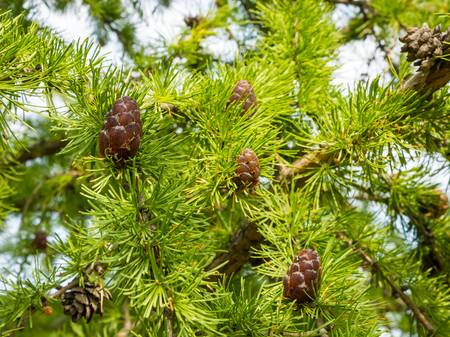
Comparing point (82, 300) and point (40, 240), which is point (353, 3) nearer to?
point (40, 240)

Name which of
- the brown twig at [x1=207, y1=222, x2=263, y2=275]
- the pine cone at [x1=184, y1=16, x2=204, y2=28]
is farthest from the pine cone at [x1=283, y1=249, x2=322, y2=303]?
the pine cone at [x1=184, y1=16, x2=204, y2=28]

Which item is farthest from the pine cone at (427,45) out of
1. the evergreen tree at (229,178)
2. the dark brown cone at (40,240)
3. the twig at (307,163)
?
the dark brown cone at (40,240)

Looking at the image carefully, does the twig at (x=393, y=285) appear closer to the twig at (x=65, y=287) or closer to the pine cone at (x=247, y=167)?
the pine cone at (x=247, y=167)

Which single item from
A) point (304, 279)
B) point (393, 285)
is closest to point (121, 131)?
point (304, 279)

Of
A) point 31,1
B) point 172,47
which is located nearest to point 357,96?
point 172,47

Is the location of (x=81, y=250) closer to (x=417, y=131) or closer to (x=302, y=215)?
(x=302, y=215)

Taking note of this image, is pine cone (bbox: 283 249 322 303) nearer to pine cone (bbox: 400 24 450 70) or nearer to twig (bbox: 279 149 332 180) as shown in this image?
twig (bbox: 279 149 332 180)
